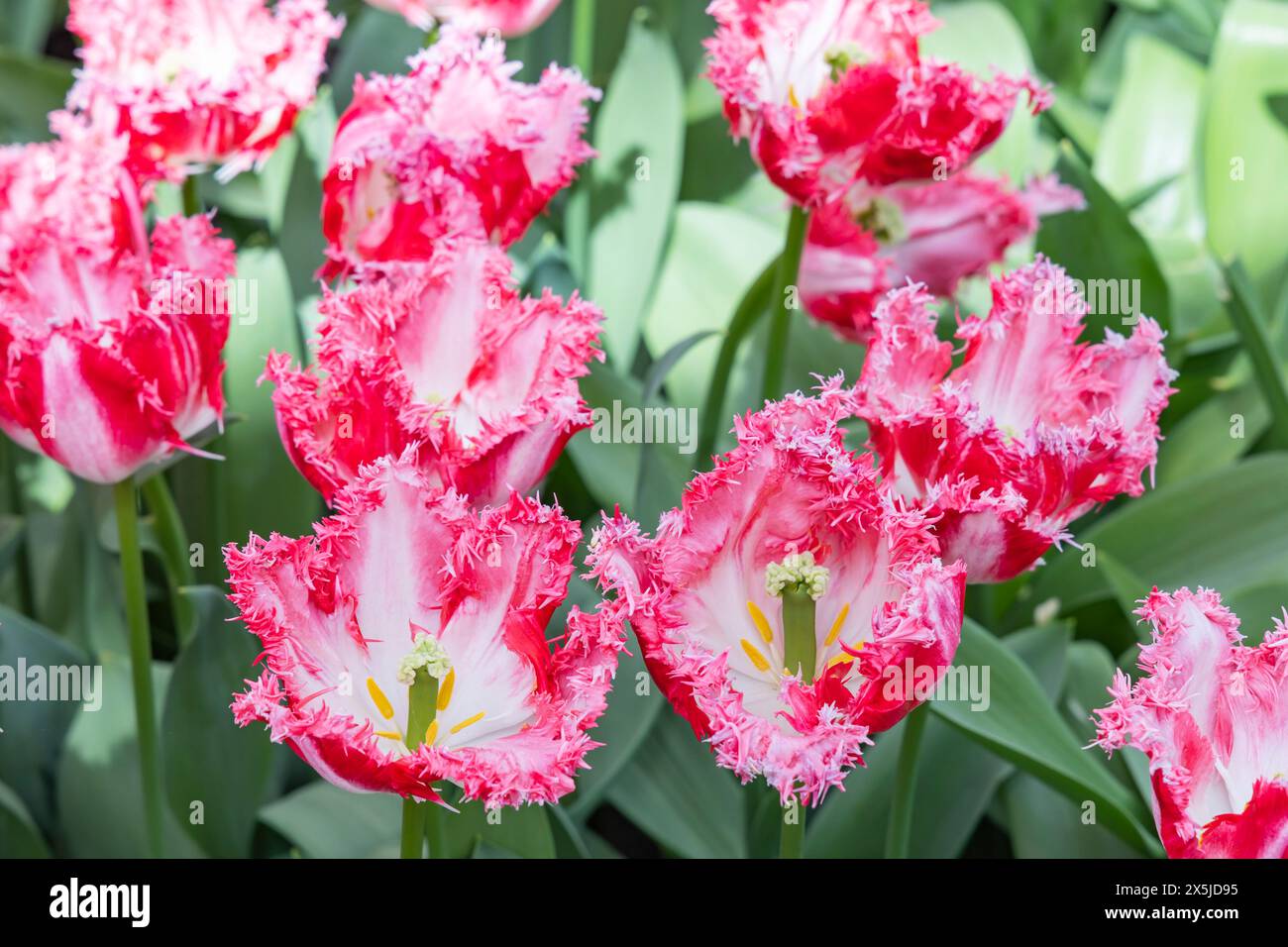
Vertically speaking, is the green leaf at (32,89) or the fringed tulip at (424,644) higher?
the green leaf at (32,89)

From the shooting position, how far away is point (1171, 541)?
1.10 m

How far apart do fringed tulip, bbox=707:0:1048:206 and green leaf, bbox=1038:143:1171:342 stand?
0.33 meters

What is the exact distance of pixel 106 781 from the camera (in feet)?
3.27

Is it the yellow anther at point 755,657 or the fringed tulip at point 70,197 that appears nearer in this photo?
the yellow anther at point 755,657

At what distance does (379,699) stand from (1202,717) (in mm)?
368

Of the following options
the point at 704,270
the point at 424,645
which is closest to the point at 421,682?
the point at 424,645

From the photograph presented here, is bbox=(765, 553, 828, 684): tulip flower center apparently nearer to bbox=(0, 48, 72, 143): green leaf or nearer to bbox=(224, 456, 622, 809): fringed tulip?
bbox=(224, 456, 622, 809): fringed tulip

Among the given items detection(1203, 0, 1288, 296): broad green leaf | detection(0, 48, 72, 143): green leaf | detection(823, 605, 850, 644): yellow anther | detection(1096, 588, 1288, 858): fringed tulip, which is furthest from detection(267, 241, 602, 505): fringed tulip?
detection(1203, 0, 1288, 296): broad green leaf

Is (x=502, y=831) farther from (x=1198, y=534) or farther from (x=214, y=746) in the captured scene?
(x=1198, y=534)

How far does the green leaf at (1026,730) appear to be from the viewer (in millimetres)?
764

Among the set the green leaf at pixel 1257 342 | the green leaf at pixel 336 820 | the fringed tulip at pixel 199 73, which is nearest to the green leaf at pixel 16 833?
the green leaf at pixel 336 820

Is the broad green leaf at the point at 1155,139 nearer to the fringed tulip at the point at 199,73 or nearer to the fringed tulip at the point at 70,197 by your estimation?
the fringed tulip at the point at 199,73

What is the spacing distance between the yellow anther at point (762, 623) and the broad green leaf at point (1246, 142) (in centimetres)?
91

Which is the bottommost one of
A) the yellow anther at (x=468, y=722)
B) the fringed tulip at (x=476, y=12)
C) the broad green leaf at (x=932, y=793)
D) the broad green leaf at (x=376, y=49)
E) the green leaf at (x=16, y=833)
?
the green leaf at (x=16, y=833)
